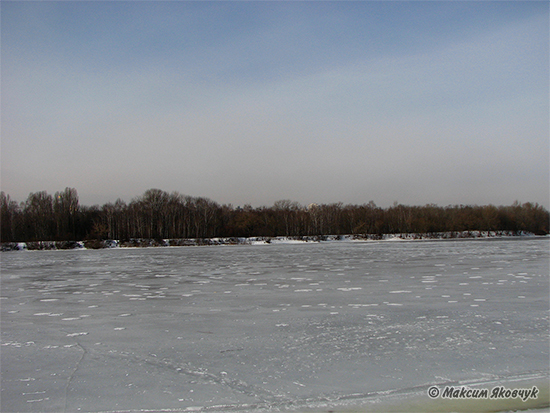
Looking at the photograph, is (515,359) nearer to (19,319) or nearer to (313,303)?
(313,303)

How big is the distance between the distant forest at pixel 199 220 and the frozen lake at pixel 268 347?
178 ft

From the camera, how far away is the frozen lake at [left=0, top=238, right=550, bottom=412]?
3.56 metres

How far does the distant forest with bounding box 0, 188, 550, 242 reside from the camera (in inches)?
2530

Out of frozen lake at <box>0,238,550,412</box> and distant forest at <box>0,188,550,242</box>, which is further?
distant forest at <box>0,188,550,242</box>

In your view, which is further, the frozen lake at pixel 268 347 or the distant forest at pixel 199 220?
the distant forest at pixel 199 220

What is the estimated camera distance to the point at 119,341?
5.30m

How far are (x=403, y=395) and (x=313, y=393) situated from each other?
28.4 inches

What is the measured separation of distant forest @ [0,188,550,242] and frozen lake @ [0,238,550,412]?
54.1 metres

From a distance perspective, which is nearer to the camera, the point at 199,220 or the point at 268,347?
the point at 268,347

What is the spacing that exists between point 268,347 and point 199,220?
67083 millimetres

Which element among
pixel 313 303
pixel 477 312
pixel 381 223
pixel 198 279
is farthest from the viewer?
pixel 381 223

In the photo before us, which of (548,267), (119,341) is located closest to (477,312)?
(119,341)

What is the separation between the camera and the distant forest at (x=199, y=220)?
64.2 m

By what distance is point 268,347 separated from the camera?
4.94 meters
